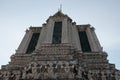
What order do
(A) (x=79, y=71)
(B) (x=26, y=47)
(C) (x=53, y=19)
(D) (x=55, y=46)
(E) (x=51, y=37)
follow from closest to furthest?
(A) (x=79, y=71) < (D) (x=55, y=46) < (E) (x=51, y=37) < (B) (x=26, y=47) < (C) (x=53, y=19)

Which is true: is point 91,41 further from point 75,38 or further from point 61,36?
point 61,36

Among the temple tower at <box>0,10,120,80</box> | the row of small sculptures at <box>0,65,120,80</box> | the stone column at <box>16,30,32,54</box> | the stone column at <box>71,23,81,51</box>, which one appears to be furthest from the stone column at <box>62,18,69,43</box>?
the stone column at <box>16,30,32,54</box>

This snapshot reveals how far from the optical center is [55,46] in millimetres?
36031

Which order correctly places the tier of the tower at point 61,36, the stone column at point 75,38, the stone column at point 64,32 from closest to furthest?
the stone column at point 64,32, the tier of the tower at point 61,36, the stone column at point 75,38

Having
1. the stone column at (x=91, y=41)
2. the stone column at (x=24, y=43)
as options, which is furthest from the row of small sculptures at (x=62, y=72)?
the stone column at (x=24, y=43)

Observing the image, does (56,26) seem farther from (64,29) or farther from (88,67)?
(88,67)

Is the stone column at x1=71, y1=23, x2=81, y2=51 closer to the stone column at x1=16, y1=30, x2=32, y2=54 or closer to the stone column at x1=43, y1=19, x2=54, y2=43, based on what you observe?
the stone column at x1=43, y1=19, x2=54, y2=43

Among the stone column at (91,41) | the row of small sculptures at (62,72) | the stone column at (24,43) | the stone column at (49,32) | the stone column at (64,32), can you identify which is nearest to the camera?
the row of small sculptures at (62,72)

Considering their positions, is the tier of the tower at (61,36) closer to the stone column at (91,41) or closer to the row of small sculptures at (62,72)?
the stone column at (91,41)

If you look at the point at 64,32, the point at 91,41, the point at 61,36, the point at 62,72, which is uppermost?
the point at 64,32

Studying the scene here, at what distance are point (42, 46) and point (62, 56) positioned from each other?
4.00 m

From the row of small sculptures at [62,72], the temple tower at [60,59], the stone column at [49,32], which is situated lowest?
the row of small sculptures at [62,72]

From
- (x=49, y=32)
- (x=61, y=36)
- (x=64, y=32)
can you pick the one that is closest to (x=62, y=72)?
(x=61, y=36)

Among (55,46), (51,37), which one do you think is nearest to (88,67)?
(55,46)
